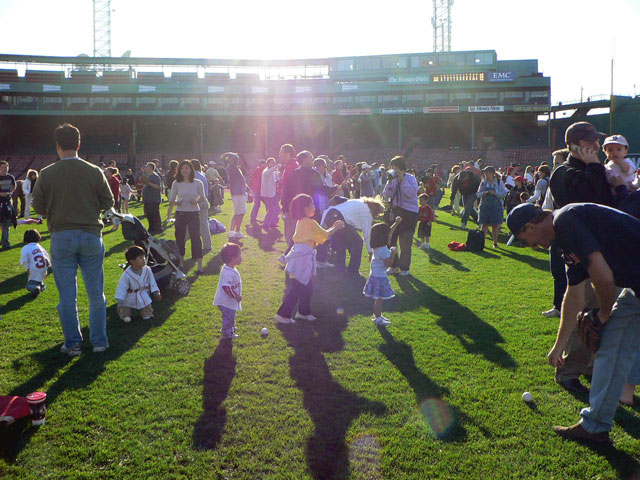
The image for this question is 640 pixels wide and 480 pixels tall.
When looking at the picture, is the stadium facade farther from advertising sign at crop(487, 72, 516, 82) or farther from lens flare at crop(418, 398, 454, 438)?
lens flare at crop(418, 398, 454, 438)

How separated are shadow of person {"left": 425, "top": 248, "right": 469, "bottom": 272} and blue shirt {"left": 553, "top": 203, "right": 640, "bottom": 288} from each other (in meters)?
6.32

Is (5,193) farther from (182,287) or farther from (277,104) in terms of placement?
(277,104)

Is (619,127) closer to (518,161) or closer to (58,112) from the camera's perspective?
(518,161)

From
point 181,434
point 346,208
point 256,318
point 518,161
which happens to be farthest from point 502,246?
point 518,161

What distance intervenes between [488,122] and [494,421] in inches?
2259

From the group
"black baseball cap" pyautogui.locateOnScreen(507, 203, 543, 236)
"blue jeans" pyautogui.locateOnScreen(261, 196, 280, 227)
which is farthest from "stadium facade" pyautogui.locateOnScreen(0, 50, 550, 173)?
"black baseball cap" pyautogui.locateOnScreen(507, 203, 543, 236)

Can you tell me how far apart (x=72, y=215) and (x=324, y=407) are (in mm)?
3105

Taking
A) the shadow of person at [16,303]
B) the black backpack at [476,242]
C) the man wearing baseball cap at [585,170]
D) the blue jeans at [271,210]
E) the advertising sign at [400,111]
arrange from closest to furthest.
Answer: the man wearing baseball cap at [585,170] < the shadow of person at [16,303] < the black backpack at [476,242] < the blue jeans at [271,210] < the advertising sign at [400,111]

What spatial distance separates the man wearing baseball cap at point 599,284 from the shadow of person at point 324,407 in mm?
1593

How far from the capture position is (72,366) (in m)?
4.93

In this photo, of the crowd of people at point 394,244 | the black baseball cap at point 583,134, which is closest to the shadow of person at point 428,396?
the crowd of people at point 394,244

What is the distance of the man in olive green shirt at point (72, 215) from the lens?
4.88 m

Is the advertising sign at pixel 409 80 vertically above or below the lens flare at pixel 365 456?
above

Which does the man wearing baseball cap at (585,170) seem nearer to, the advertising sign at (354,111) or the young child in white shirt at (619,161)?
the young child in white shirt at (619,161)
